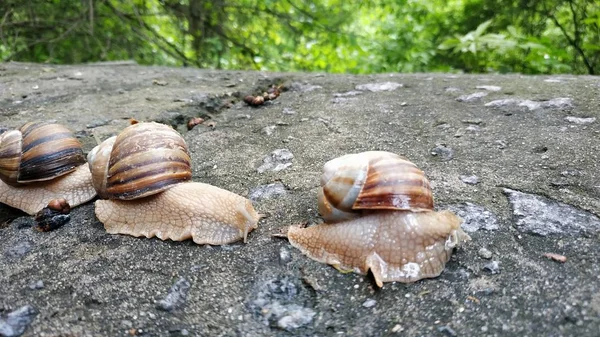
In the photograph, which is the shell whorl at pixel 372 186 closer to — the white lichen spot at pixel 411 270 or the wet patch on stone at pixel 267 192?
the white lichen spot at pixel 411 270

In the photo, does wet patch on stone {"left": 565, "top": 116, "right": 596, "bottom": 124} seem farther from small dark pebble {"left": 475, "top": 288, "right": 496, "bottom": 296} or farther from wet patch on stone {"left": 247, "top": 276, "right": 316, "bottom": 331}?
wet patch on stone {"left": 247, "top": 276, "right": 316, "bottom": 331}

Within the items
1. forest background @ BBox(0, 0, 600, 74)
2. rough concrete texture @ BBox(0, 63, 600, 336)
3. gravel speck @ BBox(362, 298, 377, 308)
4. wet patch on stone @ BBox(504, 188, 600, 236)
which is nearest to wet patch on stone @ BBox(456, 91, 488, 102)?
rough concrete texture @ BBox(0, 63, 600, 336)

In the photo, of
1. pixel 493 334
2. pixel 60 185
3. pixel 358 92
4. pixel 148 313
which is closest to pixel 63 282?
pixel 148 313

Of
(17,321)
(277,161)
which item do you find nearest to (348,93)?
(277,161)

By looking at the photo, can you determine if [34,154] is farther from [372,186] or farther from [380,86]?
[380,86]

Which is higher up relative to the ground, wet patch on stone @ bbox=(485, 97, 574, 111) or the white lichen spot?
wet patch on stone @ bbox=(485, 97, 574, 111)

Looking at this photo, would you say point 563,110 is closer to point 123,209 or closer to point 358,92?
point 358,92
